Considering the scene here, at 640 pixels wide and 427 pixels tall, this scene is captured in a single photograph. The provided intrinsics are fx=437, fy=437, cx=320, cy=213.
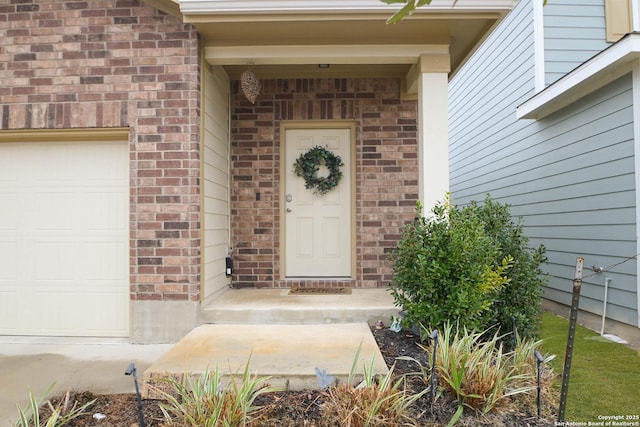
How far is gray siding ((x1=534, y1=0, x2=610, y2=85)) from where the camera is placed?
237 inches

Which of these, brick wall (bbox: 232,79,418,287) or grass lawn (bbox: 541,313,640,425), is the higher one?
brick wall (bbox: 232,79,418,287)

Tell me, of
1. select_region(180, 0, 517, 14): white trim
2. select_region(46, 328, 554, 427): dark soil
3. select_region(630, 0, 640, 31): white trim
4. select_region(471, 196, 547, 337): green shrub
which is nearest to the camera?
select_region(46, 328, 554, 427): dark soil

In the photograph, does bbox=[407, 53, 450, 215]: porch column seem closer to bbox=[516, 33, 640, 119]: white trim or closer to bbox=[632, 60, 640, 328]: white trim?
bbox=[516, 33, 640, 119]: white trim

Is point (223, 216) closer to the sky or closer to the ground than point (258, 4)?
closer to the ground

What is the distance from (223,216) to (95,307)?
1611 millimetres

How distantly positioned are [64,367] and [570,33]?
23.3ft

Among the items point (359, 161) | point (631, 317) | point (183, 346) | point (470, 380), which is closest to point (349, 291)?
point (359, 161)

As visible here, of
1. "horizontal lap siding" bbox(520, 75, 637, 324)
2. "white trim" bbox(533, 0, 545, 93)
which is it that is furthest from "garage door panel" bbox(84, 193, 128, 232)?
"white trim" bbox(533, 0, 545, 93)

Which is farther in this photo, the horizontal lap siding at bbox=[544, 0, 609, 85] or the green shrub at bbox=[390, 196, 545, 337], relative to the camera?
the horizontal lap siding at bbox=[544, 0, 609, 85]

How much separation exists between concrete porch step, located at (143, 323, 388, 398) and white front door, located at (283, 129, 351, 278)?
4.41 ft

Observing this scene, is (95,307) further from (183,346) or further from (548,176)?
(548,176)

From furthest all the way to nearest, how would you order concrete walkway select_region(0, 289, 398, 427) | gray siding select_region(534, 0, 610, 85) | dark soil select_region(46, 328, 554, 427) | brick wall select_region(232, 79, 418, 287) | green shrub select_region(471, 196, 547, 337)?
gray siding select_region(534, 0, 610, 85), brick wall select_region(232, 79, 418, 287), green shrub select_region(471, 196, 547, 337), concrete walkway select_region(0, 289, 398, 427), dark soil select_region(46, 328, 554, 427)

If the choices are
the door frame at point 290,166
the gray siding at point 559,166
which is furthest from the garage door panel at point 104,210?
the gray siding at point 559,166

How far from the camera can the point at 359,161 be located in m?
5.35
